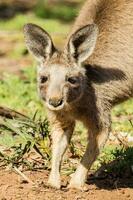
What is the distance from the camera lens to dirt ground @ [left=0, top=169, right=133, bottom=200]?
5320 mm

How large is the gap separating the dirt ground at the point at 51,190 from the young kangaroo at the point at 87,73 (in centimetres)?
13

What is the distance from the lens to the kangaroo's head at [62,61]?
5.52m

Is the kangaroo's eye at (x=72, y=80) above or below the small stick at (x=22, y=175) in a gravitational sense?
above

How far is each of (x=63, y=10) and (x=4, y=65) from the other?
17.8 ft

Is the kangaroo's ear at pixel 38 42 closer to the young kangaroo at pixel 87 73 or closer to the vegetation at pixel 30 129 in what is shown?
the young kangaroo at pixel 87 73

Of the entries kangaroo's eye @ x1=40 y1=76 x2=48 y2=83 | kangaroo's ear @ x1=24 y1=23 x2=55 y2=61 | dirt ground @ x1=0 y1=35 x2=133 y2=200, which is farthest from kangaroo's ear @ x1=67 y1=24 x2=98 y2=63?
dirt ground @ x1=0 y1=35 x2=133 y2=200

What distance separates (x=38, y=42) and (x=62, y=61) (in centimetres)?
27

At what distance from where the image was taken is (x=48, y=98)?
17.6 ft

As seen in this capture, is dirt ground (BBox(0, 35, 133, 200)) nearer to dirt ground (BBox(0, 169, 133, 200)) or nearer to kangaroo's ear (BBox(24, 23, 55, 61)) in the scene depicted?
dirt ground (BBox(0, 169, 133, 200))

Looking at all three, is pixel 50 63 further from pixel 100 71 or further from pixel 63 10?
pixel 63 10

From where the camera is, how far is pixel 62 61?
18.7 feet

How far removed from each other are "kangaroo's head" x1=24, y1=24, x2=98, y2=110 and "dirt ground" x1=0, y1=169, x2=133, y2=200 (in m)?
0.67

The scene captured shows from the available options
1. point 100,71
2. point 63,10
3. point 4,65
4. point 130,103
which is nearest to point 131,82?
point 100,71

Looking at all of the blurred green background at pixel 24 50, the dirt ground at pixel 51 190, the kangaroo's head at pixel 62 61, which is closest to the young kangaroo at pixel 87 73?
the kangaroo's head at pixel 62 61
